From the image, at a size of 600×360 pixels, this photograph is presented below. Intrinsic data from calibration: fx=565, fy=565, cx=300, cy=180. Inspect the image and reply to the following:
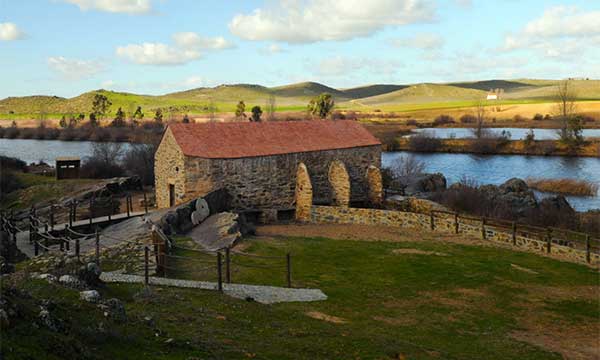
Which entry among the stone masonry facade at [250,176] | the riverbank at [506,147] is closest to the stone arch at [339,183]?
the stone masonry facade at [250,176]

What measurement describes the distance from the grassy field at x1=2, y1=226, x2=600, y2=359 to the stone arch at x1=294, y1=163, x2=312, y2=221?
7693 mm

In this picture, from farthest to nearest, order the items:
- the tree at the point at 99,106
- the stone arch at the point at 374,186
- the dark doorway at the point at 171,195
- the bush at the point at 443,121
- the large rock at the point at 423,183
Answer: the tree at the point at 99,106
the bush at the point at 443,121
the large rock at the point at 423,183
the stone arch at the point at 374,186
the dark doorway at the point at 171,195

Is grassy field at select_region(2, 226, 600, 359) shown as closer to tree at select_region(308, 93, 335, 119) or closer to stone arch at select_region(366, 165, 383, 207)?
stone arch at select_region(366, 165, 383, 207)

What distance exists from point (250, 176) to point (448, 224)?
10.9 meters

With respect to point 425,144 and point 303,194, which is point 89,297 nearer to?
point 303,194

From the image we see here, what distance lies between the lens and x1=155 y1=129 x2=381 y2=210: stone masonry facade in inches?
1180

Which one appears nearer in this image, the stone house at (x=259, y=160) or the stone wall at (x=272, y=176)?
the stone wall at (x=272, y=176)

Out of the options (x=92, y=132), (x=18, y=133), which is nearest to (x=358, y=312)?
(x=92, y=132)

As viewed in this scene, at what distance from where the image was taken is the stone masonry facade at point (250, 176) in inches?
1180

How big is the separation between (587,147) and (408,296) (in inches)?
2487

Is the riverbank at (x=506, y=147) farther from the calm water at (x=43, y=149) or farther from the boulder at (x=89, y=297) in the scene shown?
the boulder at (x=89, y=297)

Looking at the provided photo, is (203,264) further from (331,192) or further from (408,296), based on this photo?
(331,192)

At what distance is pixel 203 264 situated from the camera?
18.7 metres

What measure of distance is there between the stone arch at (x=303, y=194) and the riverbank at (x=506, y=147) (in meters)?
47.8
